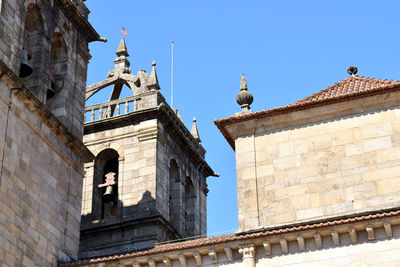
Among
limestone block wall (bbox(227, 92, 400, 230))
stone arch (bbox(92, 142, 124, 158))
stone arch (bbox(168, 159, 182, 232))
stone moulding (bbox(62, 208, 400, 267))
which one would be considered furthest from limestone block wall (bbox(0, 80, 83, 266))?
stone arch (bbox(168, 159, 182, 232))

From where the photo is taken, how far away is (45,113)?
22.5 m

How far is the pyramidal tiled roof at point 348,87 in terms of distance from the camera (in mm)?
22095

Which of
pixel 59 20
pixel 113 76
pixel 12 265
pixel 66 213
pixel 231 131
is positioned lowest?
pixel 12 265

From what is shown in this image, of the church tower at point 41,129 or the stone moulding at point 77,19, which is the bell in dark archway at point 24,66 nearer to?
the church tower at point 41,129

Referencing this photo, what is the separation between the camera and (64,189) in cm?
2316

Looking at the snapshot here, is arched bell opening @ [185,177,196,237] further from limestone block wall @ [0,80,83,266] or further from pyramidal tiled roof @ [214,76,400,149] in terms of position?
pyramidal tiled roof @ [214,76,400,149]

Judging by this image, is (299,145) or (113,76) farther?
(113,76)

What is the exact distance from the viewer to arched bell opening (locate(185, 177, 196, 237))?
31375mm

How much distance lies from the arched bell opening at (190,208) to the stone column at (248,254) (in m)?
11.4

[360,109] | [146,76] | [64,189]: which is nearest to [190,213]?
[146,76]

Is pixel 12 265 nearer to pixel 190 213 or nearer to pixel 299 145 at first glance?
pixel 299 145

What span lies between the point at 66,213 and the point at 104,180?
7284mm

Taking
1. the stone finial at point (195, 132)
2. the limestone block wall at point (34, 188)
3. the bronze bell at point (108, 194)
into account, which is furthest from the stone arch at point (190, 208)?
the limestone block wall at point (34, 188)

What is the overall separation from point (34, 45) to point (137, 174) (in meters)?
6.97
